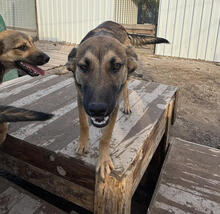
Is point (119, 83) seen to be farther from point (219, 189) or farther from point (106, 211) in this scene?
point (219, 189)

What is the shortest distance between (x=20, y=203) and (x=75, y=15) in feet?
32.7

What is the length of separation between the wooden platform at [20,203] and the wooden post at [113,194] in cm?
42

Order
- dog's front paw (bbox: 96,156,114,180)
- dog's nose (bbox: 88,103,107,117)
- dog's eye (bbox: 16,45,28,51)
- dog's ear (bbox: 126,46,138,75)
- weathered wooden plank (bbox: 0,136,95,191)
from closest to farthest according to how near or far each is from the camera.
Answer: dog's nose (bbox: 88,103,107,117) < dog's front paw (bbox: 96,156,114,180) < weathered wooden plank (bbox: 0,136,95,191) < dog's ear (bbox: 126,46,138,75) < dog's eye (bbox: 16,45,28,51)

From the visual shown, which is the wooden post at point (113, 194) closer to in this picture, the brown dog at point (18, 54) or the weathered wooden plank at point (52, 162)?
the weathered wooden plank at point (52, 162)

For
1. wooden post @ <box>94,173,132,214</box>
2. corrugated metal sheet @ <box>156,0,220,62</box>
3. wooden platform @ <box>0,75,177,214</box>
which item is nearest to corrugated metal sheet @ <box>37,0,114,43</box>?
corrugated metal sheet @ <box>156,0,220,62</box>

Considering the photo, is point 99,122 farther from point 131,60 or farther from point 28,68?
point 28,68

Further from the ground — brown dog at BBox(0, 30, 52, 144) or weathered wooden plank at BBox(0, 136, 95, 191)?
brown dog at BBox(0, 30, 52, 144)

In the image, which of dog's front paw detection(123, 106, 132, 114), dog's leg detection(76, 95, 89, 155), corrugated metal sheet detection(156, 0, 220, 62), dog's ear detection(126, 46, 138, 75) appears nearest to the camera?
dog's leg detection(76, 95, 89, 155)

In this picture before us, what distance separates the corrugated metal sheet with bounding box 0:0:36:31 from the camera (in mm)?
9927

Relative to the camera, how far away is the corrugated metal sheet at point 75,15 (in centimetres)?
980

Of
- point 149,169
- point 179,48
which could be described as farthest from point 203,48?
point 149,169

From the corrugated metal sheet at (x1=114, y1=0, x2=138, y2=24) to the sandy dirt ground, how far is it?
217 centimetres

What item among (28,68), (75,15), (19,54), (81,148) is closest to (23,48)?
(19,54)

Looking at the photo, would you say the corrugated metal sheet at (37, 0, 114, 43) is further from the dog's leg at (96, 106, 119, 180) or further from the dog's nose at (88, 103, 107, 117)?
the dog's nose at (88, 103, 107, 117)
